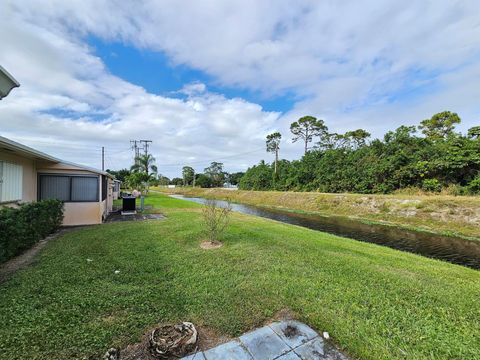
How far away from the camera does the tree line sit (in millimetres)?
15312

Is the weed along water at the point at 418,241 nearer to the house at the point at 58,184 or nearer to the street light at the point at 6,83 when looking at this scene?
the street light at the point at 6,83

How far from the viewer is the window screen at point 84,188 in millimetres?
7508

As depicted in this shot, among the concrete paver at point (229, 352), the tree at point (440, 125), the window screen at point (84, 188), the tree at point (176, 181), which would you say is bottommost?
the concrete paver at point (229, 352)

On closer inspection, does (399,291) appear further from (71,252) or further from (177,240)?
(71,252)

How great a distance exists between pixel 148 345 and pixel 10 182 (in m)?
5.88

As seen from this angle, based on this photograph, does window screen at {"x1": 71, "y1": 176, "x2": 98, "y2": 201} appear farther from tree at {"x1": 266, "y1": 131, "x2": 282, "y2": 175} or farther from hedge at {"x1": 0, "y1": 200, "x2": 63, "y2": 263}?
tree at {"x1": 266, "y1": 131, "x2": 282, "y2": 175}

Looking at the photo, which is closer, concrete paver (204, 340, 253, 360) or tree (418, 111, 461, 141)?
concrete paver (204, 340, 253, 360)

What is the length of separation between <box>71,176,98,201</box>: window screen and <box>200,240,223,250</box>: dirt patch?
500 cm

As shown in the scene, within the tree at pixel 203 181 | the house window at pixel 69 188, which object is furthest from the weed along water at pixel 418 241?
the tree at pixel 203 181

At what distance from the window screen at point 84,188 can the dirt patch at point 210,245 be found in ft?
16.4

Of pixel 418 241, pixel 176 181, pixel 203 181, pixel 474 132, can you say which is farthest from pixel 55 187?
pixel 176 181

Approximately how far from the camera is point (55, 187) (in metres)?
7.21

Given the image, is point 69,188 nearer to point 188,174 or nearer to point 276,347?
point 276,347

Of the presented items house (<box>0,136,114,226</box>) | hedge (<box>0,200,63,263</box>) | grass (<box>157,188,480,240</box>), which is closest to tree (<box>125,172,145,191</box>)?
grass (<box>157,188,480,240</box>)
